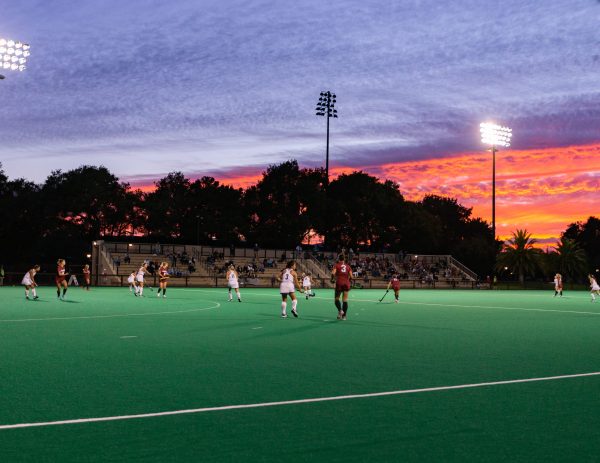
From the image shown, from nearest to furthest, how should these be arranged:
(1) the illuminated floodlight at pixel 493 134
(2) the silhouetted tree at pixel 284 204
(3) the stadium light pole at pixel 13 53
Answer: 1. (3) the stadium light pole at pixel 13 53
2. (1) the illuminated floodlight at pixel 493 134
3. (2) the silhouetted tree at pixel 284 204

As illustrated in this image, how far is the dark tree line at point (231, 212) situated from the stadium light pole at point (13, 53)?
4854cm

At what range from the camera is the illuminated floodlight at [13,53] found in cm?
3553

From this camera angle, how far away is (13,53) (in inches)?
1409

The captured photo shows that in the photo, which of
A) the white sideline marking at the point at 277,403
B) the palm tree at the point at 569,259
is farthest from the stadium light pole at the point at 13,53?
the palm tree at the point at 569,259

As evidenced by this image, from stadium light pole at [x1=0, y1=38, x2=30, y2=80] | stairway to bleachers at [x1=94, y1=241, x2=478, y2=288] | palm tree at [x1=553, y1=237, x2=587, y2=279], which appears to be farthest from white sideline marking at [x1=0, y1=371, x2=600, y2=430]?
palm tree at [x1=553, y1=237, x2=587, y2=279]

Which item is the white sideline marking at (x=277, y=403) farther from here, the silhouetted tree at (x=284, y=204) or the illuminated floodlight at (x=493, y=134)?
the silhouetted tree at (x=284, y=204)

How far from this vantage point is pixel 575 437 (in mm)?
6320

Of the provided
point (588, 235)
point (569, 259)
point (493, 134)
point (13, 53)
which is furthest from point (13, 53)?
point (588, 235)

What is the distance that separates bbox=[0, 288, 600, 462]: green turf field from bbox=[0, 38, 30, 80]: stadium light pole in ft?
77.2

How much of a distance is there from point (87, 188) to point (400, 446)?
8813 cm

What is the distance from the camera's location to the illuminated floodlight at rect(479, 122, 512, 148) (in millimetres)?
72812

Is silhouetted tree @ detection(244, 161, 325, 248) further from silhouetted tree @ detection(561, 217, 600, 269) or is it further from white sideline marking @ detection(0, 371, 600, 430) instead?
white sideline marking @ detection(0, 371, 600, 430)

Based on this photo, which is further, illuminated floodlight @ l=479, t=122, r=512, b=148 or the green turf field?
illuminated floodlight @ l=479, t=122, r=512, b=148

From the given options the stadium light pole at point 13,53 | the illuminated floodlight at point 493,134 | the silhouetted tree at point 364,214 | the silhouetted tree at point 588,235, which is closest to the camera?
the stadium light pole at point 13,53
